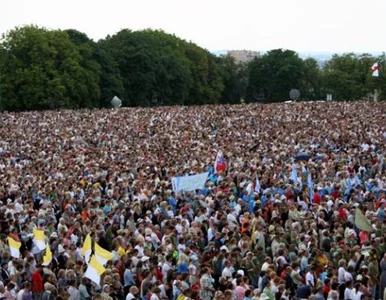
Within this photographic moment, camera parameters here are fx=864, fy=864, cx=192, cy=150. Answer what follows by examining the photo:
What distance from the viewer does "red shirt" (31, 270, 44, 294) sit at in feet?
46.1

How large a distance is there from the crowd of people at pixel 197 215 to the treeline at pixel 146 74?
3696 cm

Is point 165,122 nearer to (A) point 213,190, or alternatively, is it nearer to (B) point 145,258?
(A) point 213,190

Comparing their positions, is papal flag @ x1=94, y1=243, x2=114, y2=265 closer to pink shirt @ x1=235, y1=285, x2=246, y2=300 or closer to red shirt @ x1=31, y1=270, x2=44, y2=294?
red shirt @ x1=31, y1=270, x2=44, y2=294

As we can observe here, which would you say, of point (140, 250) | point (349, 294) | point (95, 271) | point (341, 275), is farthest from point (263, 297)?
point (140, 250)

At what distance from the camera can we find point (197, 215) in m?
19.7

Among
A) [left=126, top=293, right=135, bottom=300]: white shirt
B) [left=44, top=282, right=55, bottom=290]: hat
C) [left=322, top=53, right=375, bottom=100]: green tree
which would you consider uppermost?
[left=322, top=53, right=375, bottom=100]: green tree

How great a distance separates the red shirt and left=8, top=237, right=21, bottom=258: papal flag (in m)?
1.42

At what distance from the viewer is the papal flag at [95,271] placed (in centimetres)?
1380

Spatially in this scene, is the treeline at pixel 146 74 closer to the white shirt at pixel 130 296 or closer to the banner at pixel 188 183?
the banner at pixel 188 183

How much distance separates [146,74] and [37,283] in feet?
246

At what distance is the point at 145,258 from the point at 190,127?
2892 centimetres

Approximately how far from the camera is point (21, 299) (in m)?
13.5


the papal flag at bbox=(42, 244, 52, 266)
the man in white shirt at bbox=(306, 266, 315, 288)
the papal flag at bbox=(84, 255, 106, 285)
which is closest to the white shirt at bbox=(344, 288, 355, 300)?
the man in white shirt at bbox=(306, 266, 315, 288)

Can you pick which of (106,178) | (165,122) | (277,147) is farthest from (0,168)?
(165,122)
